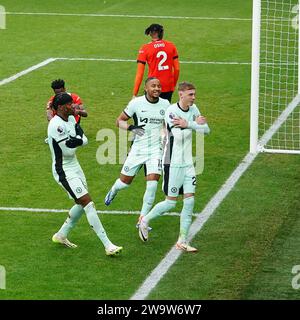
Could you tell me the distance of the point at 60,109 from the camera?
13.6 metres

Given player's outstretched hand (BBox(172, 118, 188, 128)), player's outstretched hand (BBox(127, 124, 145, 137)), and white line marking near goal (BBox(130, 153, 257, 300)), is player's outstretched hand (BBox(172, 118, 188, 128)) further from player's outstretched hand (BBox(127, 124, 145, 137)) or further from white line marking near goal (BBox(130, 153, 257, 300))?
white line marking near goal (BBox(130, 153, 257, 300))

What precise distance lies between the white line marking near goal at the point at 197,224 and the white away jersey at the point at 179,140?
3.97ft

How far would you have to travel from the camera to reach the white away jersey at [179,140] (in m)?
13.9

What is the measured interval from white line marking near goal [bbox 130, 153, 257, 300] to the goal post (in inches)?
38.8

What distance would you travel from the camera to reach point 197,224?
1509 cm

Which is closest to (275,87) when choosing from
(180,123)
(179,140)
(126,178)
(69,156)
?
(126,178)

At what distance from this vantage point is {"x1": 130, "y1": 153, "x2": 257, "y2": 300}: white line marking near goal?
12.6 metres

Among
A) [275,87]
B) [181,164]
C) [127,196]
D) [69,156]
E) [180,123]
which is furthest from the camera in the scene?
[275,87]

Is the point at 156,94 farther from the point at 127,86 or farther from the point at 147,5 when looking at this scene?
the point at 147,5

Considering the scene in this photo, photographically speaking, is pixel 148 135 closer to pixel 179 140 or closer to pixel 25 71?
pixel 179 140

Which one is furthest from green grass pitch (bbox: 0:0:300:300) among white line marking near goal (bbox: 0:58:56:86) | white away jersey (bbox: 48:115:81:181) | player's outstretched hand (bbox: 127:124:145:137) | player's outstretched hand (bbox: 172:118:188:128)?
player's outstretched hand (bbox: 172:118:188:128)

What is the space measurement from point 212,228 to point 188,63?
43.1ft

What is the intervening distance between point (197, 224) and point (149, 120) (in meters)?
1.70
